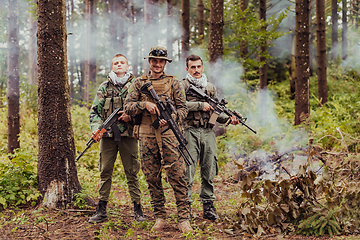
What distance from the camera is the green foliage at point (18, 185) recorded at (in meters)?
4.27

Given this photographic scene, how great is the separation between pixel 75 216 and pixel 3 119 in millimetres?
8733

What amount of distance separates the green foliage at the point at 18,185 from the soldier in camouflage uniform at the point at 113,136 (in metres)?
1.01

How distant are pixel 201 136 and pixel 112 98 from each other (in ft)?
4.51

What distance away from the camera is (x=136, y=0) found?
2416 centimetres

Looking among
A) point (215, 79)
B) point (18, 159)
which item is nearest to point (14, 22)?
point (18, 159)

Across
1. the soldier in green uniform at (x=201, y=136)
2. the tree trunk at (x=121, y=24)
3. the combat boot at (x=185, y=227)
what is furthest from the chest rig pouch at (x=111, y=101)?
the tree trunk at (x=121, y=24)

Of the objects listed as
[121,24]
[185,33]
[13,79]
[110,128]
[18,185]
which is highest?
[121,24]

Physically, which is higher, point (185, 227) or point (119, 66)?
point (119, 66)

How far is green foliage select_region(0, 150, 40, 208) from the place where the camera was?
427 cm

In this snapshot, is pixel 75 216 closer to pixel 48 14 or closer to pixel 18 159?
pixel 18 159

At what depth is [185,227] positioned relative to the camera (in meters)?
3.78

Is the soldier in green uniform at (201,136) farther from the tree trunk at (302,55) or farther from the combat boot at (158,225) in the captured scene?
the tree trunk at (302,55)

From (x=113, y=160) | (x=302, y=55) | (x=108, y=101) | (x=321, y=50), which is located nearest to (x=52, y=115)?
(x=108, y=101)

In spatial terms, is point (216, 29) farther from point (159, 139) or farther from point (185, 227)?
point (185, 227)
